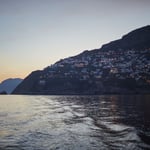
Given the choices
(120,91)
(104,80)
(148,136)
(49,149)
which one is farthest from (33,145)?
Answer: (104,80)

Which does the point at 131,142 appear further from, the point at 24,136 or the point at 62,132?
the point at 24,136

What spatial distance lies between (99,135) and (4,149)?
903cm

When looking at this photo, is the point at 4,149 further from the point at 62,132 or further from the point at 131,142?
the point at 131,142

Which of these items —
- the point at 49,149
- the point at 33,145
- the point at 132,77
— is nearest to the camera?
the point at 49,149

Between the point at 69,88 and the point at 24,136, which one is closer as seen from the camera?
the point at 24,136

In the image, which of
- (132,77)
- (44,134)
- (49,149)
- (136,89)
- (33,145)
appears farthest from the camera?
(132,77)

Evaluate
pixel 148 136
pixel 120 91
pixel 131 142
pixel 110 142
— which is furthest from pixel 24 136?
pixel 120 91

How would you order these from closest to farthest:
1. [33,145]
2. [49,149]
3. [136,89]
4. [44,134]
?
1. [49,149]
2. [33,145]
3. [44,134]
4. [136,89]

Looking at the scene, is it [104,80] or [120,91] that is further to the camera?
[104,80]

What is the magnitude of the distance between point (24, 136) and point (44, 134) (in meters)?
2.01

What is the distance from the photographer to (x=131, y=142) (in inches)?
776

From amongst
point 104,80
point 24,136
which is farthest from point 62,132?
point 104,80

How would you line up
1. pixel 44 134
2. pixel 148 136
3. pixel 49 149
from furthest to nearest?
pixel 44 134, pixel 148 136, pixel 49 149

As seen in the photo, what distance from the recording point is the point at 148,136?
71.2ft
